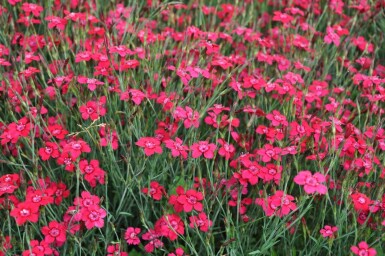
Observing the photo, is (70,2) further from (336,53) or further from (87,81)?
(336,53)

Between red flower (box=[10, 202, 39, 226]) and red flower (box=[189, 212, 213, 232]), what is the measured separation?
63cm

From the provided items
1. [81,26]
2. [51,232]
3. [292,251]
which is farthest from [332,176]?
[81,26]

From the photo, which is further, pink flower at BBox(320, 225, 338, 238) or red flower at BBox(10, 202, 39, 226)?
pink flower at BBox(320, 225, 338, 238)

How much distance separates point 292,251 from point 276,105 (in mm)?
829

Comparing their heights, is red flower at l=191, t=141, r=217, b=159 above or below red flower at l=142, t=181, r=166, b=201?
above

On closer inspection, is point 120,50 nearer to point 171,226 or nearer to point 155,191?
point 155,191

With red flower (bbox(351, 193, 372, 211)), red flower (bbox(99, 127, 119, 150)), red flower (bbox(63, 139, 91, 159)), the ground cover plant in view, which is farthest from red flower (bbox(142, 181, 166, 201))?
red flower (bbox(351, 193, 372, 211))

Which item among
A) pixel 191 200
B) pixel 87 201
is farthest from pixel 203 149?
pixel 87 201

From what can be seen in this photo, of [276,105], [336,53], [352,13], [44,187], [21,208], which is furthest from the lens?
[352,13]

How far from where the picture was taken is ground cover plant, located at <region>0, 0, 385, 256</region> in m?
2.29

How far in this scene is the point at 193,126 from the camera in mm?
2428

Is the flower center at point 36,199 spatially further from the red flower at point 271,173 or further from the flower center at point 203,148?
the red flower at point 271,173

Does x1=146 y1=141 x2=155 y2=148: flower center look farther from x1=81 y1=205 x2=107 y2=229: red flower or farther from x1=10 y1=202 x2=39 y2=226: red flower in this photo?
x1=10 y1=202 x2=39 y2=226: red flower

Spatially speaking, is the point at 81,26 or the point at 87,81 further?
the point at 81,26
